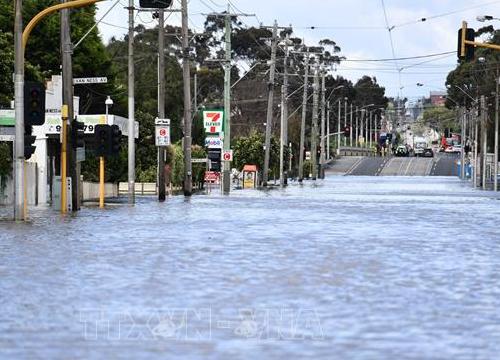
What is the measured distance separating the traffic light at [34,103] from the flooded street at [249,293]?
5.53 m

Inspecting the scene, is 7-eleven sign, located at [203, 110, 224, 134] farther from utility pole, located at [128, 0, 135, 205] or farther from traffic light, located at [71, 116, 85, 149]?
traffic light, located at [71, 116, 85, 149]

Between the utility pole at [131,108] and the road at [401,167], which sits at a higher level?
the utility pole at [131,108]

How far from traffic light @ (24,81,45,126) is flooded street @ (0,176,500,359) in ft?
18.1

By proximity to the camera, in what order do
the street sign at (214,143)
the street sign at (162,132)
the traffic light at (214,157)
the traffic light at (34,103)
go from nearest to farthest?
the traffic light at (34,103)
the street sign at (162,132)
the street sign at (214,143)
the traffic light at (214,157)

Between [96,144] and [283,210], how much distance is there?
8.02 m

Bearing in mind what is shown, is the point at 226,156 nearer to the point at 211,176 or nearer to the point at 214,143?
the point at 214,143

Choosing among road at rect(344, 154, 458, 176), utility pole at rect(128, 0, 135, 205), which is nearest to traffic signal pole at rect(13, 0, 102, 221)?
utility pole at rect(128, 0, 135, 205)

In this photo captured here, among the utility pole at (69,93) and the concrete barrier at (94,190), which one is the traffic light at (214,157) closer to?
the concrete barrier at (94,190)

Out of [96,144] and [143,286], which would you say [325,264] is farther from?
[96,144]

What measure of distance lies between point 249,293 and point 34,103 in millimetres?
21530

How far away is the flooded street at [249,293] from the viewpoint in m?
11.8

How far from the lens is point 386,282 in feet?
58.8

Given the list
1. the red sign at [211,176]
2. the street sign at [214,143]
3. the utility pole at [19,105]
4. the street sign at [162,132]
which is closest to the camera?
the utility pole at [19,105]

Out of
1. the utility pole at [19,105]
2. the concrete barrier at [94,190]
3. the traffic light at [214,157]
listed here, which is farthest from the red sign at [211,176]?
the utility pole at [19,105]
